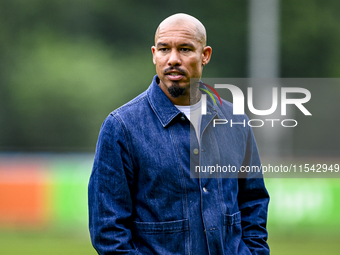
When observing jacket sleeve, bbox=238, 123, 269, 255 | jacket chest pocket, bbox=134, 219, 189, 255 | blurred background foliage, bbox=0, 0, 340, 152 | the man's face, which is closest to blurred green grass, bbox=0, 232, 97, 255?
blurred background foliage, bbox=0, 0, 340, 152

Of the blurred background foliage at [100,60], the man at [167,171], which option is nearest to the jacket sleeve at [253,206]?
the man at [167,171]

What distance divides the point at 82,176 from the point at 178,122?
3.56 meters

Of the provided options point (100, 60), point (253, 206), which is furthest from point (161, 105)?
point (100, 60)

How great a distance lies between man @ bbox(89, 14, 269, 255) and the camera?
1339mm

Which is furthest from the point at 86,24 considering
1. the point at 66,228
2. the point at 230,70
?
the point at 66,228

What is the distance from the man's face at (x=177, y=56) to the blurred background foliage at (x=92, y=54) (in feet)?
12.6

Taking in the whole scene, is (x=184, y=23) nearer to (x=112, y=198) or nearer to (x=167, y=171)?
(x=167, y=171)

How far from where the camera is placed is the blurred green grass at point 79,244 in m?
4.34

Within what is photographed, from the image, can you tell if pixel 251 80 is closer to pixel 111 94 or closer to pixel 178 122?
pixel 111 94

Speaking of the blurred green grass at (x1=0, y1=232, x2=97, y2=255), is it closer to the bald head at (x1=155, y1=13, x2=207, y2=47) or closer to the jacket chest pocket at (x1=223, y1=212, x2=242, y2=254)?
the jacket chest pocket at (x1=223, y1=212, x2=242, y2=254)

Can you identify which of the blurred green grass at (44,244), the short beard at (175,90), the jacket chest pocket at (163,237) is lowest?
the blurred green grass at (44,244)

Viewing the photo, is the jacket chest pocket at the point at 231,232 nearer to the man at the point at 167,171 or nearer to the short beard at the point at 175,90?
the man at the point at 167,171

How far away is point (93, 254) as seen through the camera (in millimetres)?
4348

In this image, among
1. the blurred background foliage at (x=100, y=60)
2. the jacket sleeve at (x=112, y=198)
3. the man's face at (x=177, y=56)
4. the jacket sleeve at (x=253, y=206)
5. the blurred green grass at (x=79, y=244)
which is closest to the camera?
the jacket sleeve at (x=112, y=198)
